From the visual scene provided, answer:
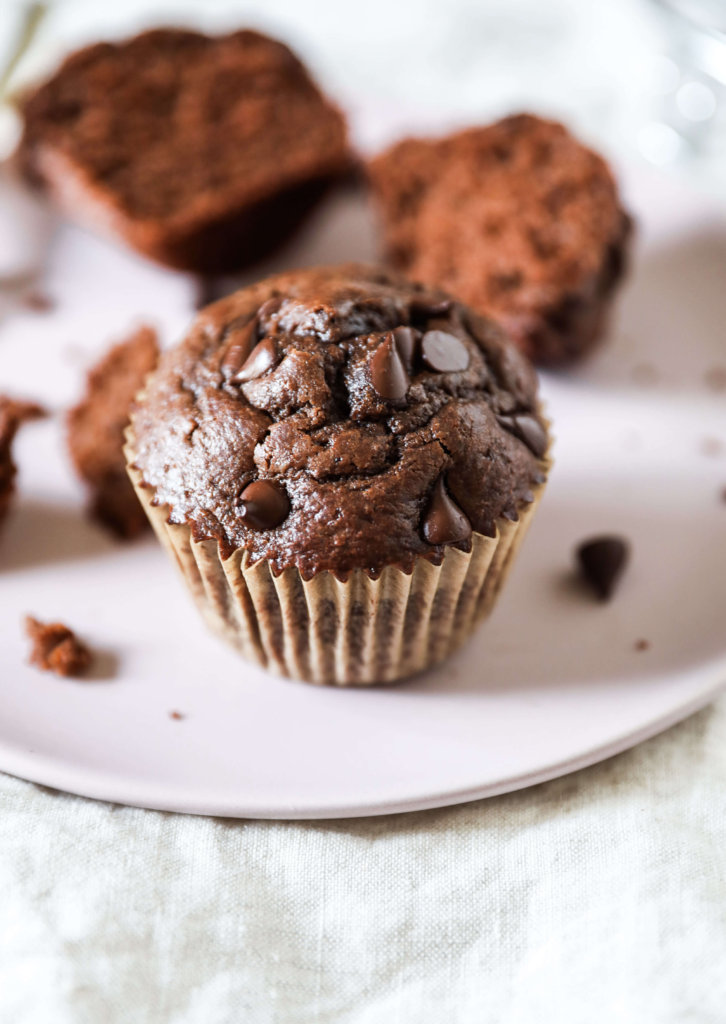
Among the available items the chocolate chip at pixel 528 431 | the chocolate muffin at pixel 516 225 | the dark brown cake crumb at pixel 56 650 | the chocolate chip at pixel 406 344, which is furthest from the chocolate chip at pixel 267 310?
the chocolate muffin at pixel 516 225

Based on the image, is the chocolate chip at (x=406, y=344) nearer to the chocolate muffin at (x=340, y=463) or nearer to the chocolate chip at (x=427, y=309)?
the chocolate muffin at (x=340, y=463)

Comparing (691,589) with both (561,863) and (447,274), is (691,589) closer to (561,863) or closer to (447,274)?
(561,863)

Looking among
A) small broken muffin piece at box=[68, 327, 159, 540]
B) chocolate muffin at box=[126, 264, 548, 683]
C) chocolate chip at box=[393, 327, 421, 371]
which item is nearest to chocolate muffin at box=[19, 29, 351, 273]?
small broken muffin piece at box=[68, 327, 159, 540]

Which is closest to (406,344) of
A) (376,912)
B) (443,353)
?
(443,353)

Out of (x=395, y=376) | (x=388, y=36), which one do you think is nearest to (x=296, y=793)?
(x=395, y=376)

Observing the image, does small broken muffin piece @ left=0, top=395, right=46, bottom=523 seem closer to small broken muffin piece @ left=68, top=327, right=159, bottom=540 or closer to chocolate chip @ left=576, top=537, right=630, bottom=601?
small broken muffin piece @ left=68, top=327, right=159, bottom=540

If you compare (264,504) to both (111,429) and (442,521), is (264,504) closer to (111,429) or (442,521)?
(442,521)

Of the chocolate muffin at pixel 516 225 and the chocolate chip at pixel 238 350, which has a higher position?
the chocolate chip at pixel 238 350

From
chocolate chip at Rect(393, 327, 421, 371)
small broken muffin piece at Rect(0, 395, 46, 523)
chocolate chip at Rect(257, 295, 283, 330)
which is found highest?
chocolate chip at Rect(257, 295, 283, 330)
